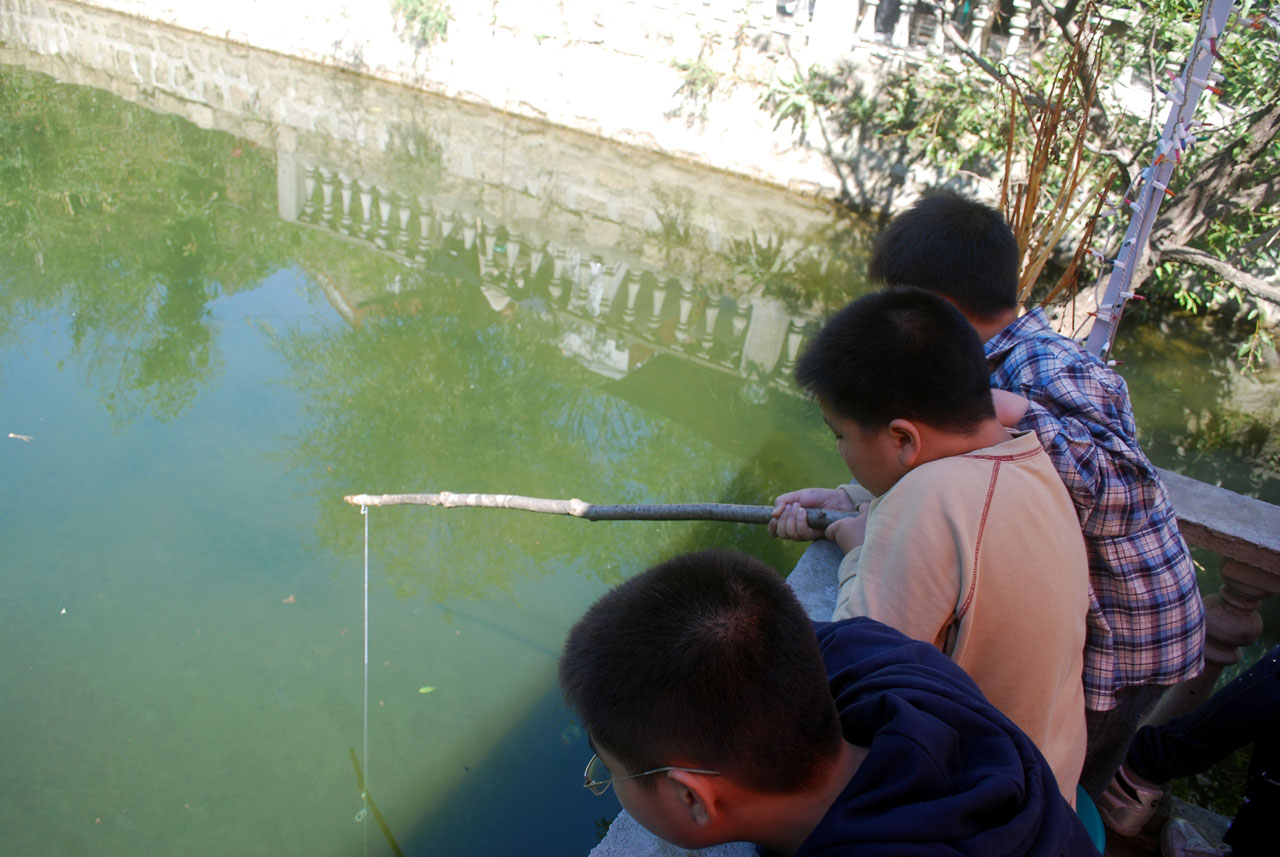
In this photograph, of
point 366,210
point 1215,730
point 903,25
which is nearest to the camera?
point 1215,730

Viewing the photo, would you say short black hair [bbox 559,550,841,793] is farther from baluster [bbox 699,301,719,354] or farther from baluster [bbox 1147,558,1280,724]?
baluster [bbox 699,301,719,354]

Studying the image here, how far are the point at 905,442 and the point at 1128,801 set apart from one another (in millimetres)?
1367

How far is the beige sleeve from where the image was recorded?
1.20 meters

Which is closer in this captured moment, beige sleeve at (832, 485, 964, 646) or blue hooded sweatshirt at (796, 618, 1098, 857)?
blue hooded sweatshirt at (796, 618, 1098, 857)

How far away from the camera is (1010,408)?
1.54 metres

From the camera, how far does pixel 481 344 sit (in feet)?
19.2

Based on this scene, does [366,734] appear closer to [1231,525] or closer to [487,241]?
[1231,525]

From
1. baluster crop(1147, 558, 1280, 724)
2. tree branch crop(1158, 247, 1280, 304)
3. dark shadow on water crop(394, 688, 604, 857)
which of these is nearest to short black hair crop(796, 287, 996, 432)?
baluster crop(1147, 558, 1280, 724)

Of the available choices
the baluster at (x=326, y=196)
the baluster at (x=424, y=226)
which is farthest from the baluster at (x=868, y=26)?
the baluster at (x=326, y=196)

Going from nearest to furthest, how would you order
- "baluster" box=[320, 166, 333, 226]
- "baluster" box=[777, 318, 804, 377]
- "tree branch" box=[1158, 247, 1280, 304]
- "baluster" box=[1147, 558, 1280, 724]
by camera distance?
"baluster" box=[1147, 558, 1280, 724] < "tree branch" box=[1158, 247, 1280, 304] < "baluster" box=[777, 318, 804, 377] < "baluster" box=[320, 166, 333, 226]

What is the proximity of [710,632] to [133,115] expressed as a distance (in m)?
11.2

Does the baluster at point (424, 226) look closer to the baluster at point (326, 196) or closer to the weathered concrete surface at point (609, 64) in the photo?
the baluster at point (326, 196)

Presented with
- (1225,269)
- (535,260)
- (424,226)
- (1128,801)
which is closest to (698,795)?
(1128,801)

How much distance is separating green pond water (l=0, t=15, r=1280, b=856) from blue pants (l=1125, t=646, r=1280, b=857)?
1.71 m
